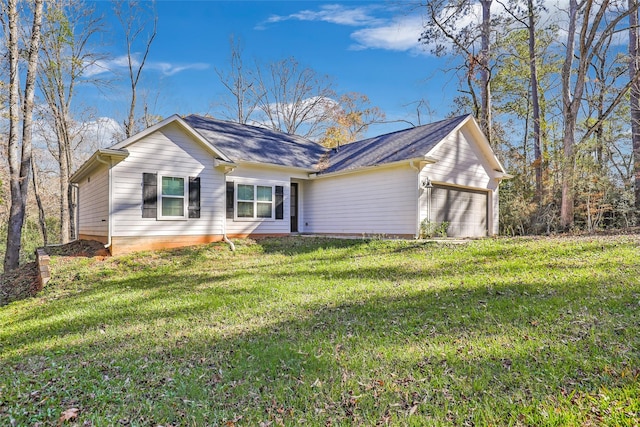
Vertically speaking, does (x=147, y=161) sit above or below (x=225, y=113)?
below

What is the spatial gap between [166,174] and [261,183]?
350cm

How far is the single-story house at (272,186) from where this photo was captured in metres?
10.9

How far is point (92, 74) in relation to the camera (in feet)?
58.9

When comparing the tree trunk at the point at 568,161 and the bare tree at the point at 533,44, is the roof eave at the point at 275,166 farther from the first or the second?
the bare tree at the point at 533,44

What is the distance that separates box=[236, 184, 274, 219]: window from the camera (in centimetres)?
1318

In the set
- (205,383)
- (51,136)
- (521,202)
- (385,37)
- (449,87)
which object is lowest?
(205,383)

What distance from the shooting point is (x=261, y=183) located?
44.7ft

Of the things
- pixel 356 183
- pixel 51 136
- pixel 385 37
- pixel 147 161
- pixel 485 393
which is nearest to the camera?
pixel 485 393

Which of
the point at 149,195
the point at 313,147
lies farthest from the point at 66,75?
the point at 313,147

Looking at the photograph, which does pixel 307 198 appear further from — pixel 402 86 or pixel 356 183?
pixel 402 86

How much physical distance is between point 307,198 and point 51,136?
679 inches

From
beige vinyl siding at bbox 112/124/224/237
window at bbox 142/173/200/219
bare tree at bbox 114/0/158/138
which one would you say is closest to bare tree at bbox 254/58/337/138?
bare tree at bbox 114/0/158/138

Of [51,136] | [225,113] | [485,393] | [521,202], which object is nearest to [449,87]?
[521,202]

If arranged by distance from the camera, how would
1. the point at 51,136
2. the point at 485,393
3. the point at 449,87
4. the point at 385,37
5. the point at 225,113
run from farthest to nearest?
the point at 225,113 → the point at 51,136 → the point at 449,87 → the point at 385,37 → the point at 485,393
